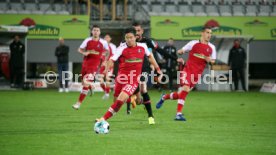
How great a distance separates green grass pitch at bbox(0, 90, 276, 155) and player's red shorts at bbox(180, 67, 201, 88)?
93 cm

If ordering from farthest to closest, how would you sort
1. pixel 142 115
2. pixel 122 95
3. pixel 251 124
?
1. pixel 142 115
2. pixel 251 124
3. pixel 122 95

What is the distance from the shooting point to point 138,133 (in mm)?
13188

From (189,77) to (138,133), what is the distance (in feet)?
14.9

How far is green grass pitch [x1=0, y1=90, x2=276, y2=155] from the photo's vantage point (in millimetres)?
10633

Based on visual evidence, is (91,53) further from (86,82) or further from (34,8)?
(34,8)

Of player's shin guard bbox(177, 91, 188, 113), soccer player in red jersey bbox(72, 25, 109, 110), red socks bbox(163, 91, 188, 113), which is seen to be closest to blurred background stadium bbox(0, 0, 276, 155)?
red socks bbox(163, 91, 188, 113)

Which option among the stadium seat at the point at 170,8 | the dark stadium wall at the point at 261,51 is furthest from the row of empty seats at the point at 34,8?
the dark stadium wall at the point at 261,51

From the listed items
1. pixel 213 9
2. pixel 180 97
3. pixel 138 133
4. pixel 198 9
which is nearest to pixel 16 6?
pixel 198 9

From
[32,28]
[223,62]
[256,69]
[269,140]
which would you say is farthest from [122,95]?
[256,69]

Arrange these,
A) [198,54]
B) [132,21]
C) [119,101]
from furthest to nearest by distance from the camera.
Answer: [132,21] < [198,54] < [119,101]

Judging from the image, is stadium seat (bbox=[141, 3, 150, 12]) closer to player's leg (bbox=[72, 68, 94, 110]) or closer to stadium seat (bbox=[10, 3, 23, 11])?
stadium seat (bbox=[10, 3, 23, 11])

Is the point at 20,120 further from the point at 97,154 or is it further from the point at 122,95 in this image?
the point at 97,154

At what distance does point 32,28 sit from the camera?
34.1m

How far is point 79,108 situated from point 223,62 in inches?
689
